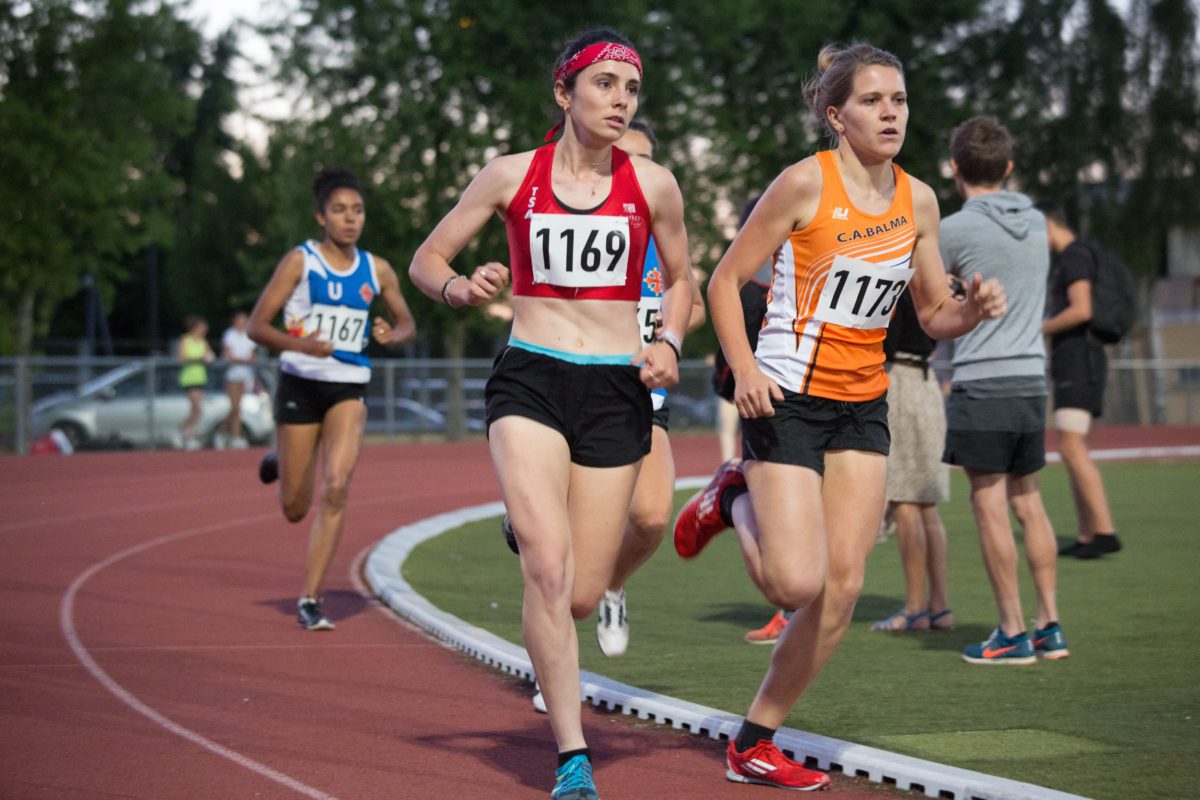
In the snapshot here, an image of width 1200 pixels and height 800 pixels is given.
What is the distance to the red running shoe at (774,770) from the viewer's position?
206 inches

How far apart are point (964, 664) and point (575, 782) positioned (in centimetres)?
321

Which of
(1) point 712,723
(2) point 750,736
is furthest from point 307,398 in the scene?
(2) point 750,736

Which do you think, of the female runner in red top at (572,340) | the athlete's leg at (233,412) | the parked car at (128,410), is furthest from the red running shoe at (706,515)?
the athlete's leg at (233,412)

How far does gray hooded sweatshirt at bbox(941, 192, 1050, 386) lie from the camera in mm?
7496

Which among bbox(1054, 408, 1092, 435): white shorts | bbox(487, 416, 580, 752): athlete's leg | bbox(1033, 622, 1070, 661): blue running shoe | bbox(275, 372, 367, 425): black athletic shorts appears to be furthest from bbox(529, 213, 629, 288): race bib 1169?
bbox(1054, 408, 1092, 435): white shorts

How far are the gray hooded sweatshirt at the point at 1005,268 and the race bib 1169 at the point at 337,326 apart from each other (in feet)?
11.8

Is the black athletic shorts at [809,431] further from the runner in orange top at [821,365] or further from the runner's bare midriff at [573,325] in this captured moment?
the runner's bare midriff at [573,325]

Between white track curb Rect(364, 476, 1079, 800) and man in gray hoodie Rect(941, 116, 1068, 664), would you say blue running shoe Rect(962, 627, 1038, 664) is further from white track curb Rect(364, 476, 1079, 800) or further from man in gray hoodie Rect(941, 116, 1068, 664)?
white track curb Rect(364, 476, 1079, 800)

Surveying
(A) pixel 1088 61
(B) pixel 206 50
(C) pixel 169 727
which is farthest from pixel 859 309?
(B) pixel 206 50

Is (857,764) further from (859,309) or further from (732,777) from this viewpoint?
(859,309)

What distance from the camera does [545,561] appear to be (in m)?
5.06

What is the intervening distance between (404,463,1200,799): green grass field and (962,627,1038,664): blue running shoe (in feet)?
0.30

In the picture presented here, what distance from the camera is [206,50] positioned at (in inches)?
3310

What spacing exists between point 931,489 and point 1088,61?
129 feet
